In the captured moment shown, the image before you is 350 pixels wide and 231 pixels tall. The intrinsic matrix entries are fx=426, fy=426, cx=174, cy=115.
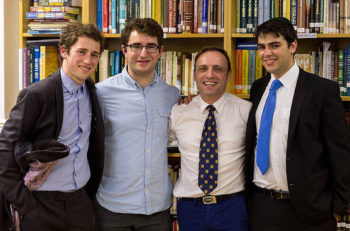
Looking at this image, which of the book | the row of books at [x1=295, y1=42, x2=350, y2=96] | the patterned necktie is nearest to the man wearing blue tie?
the patterned necktie

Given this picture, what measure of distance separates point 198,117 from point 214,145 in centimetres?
19

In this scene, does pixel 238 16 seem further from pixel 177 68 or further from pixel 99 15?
pixel 99 15

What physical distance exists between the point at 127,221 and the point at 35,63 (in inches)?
54.1

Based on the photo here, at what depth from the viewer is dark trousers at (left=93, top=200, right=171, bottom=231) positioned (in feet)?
7.17

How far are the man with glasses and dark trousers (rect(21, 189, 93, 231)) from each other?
150 mm

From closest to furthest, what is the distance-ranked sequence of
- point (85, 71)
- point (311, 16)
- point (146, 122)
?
point (85, 71) → point (146, 122) → point (311, 16)

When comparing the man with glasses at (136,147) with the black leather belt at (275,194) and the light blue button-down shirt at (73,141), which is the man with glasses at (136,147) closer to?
the light blue button-down shirt at (73,141)

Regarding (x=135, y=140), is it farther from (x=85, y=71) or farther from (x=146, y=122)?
(x=85, y=71)

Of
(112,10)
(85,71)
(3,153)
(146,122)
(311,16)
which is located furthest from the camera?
(112,10)

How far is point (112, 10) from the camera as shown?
9.46 feet

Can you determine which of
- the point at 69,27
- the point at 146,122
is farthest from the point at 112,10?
the point at 146,122

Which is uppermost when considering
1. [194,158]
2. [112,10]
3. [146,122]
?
[112,10]

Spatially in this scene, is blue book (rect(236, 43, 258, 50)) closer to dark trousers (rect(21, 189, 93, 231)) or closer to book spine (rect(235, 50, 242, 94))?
book spine (rect(235, 50, 242, 94))

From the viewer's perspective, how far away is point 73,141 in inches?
80.4
